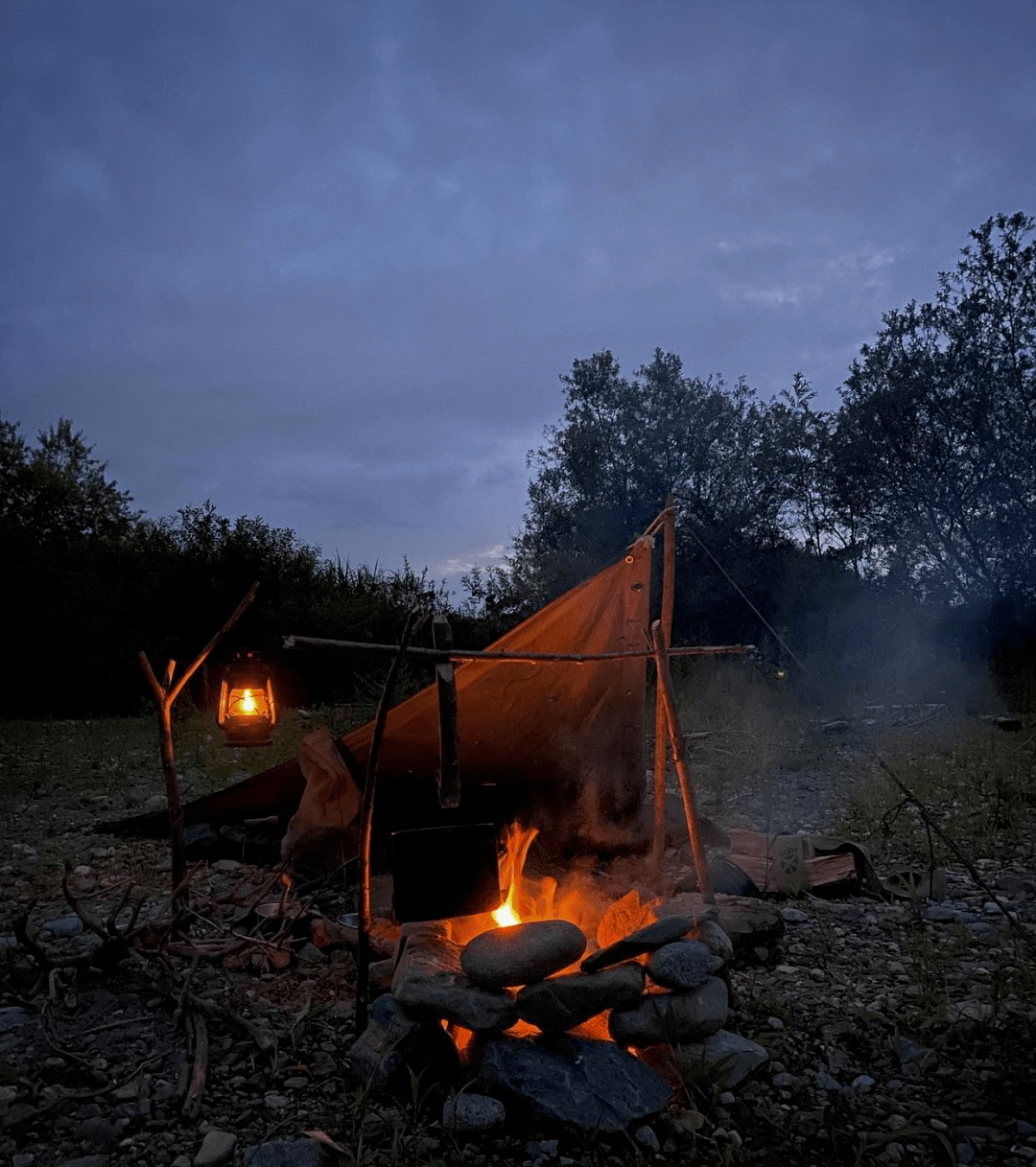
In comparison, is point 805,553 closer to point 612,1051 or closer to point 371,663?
point 371,663

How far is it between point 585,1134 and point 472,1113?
13.2 inches

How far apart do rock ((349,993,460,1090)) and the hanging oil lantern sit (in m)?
1.78

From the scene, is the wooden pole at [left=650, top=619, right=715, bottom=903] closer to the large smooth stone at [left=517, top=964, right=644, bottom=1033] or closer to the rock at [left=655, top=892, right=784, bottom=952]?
the rock at [left=655, top=892, right=784, bottom=952]

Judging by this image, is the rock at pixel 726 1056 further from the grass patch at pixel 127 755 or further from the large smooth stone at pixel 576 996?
the grass patch at pixel 127 755

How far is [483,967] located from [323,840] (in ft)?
6.57

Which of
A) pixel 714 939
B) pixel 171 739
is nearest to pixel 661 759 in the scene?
pixel 714 939

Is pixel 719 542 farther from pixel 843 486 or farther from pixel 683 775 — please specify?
pixel 683 775

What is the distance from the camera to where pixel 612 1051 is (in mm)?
2641

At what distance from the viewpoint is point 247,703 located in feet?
13.6

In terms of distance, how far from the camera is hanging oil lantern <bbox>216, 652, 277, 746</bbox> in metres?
4.10

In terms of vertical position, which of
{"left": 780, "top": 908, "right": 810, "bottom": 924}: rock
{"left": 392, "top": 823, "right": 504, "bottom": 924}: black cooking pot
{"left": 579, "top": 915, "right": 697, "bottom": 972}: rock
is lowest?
{"left": 780, "top": 908, "right": 810, "bottom": 924}: rock

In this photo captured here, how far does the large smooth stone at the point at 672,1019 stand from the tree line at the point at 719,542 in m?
8.57

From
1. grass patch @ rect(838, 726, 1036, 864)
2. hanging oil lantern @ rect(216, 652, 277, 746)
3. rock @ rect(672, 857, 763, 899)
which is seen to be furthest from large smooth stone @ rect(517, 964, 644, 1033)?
grass patch @ rect(838, 726, 1036, 864)

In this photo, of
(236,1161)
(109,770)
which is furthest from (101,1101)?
(109,770)
